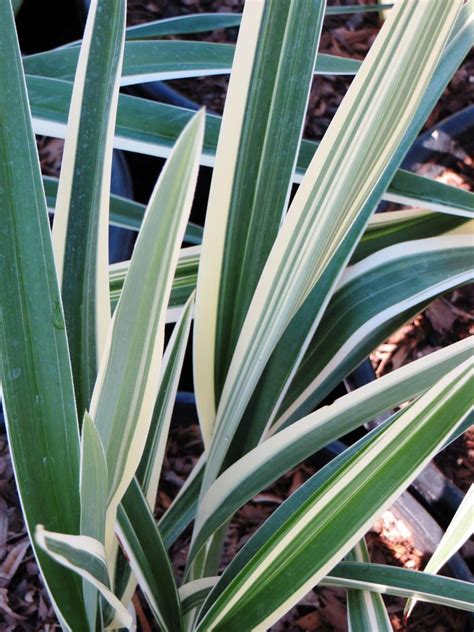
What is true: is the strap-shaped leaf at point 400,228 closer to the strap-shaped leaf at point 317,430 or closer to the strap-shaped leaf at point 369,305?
the strap-shaped leaf at point 369,305

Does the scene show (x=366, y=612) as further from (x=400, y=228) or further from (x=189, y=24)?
(x=189, y=24)

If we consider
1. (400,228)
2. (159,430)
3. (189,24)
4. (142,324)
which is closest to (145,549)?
(159,430)

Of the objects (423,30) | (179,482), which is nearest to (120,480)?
(423,30)

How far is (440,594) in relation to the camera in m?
0.52

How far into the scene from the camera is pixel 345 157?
506mm

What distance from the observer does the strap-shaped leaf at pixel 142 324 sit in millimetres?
323

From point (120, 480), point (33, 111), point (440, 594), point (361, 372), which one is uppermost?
point (33, 111)

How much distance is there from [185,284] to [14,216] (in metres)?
0.27

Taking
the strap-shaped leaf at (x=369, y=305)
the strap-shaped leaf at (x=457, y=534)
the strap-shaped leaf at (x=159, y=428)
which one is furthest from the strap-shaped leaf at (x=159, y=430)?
the strap-shaped leaf at (x=457, y=534)

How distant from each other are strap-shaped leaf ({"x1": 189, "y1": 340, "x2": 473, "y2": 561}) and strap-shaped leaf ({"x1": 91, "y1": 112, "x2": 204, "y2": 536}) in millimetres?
115

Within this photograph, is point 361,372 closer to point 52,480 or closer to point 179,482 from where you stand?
point 179,482

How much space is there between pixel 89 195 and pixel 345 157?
18 cm

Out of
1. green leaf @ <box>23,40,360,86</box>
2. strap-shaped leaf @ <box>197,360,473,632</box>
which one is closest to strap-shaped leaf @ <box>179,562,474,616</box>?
strap-shaped leaf @ <box>197,360,473,632</box>

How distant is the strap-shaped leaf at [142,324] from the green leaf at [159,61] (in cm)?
42
